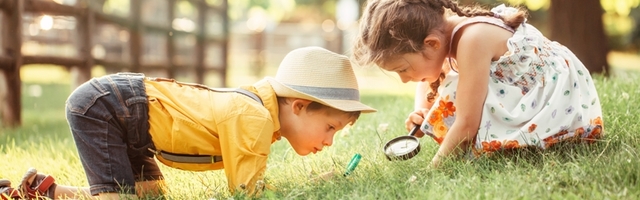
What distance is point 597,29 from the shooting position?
700 cm

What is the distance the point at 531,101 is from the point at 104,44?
10520 mm

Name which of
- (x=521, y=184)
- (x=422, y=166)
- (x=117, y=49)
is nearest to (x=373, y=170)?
(x=422, y=166)

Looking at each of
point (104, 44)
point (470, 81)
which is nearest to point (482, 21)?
point (470, 81)

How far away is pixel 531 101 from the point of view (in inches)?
103

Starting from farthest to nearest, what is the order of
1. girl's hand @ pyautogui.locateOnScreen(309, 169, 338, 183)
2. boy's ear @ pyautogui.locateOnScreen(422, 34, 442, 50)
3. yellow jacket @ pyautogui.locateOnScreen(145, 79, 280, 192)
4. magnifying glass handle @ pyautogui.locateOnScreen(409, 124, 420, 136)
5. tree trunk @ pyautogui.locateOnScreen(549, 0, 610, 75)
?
1. tree trunk @ pyautogui.locateOnScreen(549, 0, 610, 75)
2. magnifying glass handle @ pyautogui.locateOnScreen(409, 124, 420, 136)
3. boy's ear @ pyautogui.locateOnScreen(422, 34, 442, 50)
4. girl's hand @ pyautogui.locateOnScreen(309, 169, 338, 183)
5. yellow jacket @ pyautogui.locateOnScreen(145, 79, 280, 192)

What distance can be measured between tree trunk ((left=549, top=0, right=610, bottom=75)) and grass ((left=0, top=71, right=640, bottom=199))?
3.26 metres

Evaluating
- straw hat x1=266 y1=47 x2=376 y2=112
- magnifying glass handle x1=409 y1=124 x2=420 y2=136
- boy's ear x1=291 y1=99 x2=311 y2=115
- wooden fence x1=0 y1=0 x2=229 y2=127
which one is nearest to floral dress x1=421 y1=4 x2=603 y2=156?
magnifying glass handle x1=409 y1=124 x2=420 y2=136

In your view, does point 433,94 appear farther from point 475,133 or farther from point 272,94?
point 272,94

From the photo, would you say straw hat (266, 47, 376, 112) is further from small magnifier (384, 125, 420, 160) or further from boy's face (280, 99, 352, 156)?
small magnifier (384, 125, 420, 160)

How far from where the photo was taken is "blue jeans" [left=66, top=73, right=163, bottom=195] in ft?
8.18

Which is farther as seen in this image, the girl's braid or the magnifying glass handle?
the magnifying glass handle

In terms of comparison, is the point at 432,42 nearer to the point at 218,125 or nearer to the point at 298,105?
the point at 298,105

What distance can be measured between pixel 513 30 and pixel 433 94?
0.44 metres

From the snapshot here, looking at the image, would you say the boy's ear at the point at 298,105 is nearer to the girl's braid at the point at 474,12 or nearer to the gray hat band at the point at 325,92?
the gray hat band at the point at 325,92
